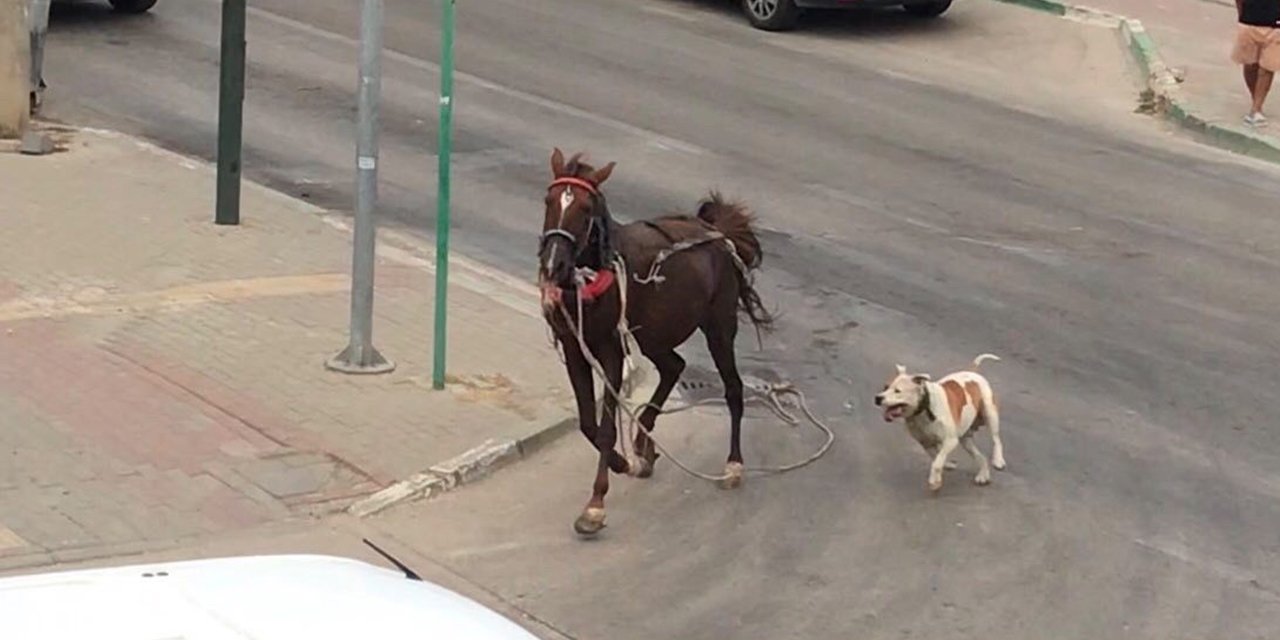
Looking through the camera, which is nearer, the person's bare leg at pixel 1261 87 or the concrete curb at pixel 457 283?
the concrete curb at pixel 457 283

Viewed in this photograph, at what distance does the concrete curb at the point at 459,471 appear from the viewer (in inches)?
321

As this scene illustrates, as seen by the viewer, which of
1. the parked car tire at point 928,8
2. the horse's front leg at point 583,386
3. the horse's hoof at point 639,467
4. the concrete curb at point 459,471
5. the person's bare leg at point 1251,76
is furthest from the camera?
the parked car tire at point 928,8

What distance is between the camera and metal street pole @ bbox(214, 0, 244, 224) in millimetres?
12359

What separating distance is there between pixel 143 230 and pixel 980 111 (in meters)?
8.49

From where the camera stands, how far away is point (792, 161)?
15.5 m

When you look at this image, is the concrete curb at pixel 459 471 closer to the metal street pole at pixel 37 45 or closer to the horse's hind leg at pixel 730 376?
the horse's hind leg at pixel 730 376

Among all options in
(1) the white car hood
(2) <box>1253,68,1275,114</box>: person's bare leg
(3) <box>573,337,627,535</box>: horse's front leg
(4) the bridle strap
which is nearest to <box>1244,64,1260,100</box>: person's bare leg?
(2) <box>1253,68,1275,114</box>: person's bare leg

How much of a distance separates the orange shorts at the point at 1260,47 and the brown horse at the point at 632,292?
10.5 m

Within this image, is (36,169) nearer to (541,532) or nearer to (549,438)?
(549,438)

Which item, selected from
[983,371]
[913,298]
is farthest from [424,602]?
[913,298]

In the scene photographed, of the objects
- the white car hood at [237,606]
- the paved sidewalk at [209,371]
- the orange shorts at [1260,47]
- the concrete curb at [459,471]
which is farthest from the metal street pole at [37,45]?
the white car hood at [237,606]

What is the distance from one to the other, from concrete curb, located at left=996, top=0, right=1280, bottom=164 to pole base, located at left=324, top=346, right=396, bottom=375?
9.92 m

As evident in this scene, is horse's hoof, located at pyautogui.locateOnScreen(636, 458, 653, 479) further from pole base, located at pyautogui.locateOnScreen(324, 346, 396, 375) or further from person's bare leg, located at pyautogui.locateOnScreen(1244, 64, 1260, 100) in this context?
person's bare leg, located at pyautogui.locateOnScreen(1244, 64, 1260, 100)

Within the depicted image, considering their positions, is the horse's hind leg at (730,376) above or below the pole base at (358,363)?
above
